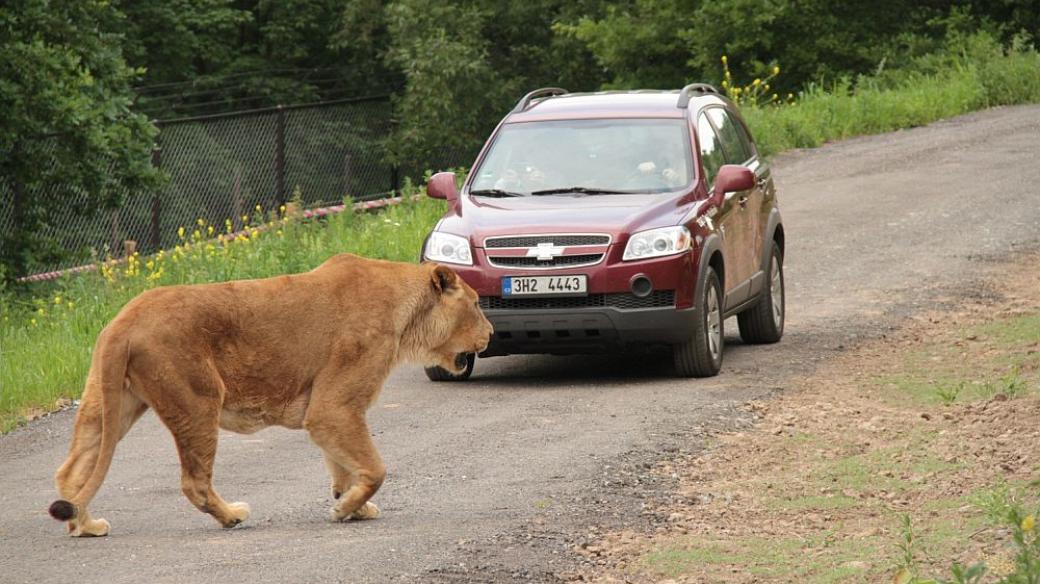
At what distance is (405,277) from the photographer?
8406 mm

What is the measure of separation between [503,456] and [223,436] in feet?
6.42

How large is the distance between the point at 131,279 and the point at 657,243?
5.96 metres

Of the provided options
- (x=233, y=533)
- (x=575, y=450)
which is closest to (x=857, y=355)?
(x=575, y=450)

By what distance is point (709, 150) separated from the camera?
1268 centimetres

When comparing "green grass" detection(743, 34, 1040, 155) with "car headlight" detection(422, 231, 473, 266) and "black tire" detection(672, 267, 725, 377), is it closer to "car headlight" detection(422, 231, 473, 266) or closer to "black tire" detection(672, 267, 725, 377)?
"black tire" detection(672, 267, 725, 377)

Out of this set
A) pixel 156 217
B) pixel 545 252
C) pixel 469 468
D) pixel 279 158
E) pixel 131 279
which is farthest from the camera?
pixel 279 158

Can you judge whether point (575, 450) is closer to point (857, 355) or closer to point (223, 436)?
point (223, 436)

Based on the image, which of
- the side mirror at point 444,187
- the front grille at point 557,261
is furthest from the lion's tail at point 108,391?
the side mirror at point 444,187

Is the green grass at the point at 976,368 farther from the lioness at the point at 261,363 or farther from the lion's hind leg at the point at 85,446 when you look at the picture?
the lion's hind leg at the point at 85,446

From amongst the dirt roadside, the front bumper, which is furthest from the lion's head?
the front bumper

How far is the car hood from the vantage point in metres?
11.4

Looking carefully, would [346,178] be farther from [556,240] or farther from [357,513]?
[357,513]

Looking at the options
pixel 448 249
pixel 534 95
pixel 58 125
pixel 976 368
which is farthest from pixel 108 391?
pixel 58 125

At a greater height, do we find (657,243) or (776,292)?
(657,243)
